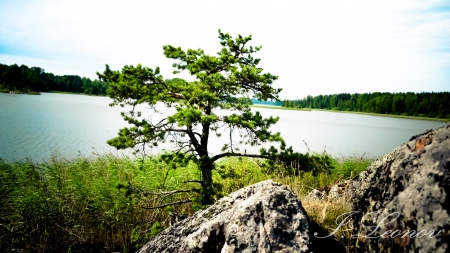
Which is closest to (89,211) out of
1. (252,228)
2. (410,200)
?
(252,228)

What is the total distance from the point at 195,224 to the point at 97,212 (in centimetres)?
510

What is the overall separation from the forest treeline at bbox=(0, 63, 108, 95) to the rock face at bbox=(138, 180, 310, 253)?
87151 millimetres

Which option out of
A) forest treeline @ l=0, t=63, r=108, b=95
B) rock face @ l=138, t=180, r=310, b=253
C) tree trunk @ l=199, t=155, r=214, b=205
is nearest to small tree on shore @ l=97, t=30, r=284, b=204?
tree trunk @ l=199, t=155, r=214, b=205

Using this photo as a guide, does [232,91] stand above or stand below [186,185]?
above

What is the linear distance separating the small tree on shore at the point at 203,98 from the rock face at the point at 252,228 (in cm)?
255

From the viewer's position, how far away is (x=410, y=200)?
5.69ft

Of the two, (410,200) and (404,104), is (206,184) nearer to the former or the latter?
(410,200)

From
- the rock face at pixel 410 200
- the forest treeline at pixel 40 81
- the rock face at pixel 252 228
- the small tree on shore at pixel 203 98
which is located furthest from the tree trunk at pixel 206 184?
the forest treeline at pixel 40 81

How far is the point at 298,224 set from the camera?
222 centimetres

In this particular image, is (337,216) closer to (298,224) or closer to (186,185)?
(298,224)

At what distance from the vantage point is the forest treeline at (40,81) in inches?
2815

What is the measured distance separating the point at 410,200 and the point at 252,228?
1.18 m

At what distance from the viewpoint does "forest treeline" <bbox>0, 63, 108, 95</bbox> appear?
71.5m

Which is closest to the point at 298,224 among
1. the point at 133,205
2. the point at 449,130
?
the point at 449,130
